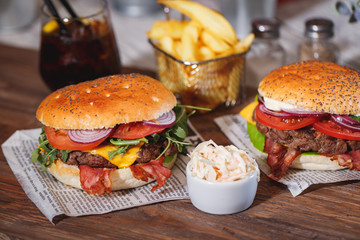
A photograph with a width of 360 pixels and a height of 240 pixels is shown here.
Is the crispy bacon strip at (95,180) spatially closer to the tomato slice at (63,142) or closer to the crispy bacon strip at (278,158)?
the tomato slice at (63,142)

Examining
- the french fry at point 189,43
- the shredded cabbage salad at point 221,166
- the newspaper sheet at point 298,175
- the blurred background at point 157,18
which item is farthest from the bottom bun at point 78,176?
the blurred background at point 157,18

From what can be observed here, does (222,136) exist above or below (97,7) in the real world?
below

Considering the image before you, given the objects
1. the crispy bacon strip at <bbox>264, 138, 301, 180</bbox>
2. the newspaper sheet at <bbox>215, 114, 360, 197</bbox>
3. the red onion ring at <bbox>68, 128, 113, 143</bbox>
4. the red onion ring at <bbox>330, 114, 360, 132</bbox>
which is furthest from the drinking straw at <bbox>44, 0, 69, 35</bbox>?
the red onion ring at <bbox>330, 114, 360, 132</bbox>

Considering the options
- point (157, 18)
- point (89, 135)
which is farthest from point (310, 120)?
point (157, 18)

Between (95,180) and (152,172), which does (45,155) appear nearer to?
(95,180)

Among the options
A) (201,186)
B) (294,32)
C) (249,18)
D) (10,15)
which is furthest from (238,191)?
(10,15)

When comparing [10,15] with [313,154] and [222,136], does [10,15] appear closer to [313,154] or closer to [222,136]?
[222,136]

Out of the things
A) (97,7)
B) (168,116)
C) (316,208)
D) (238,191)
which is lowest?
(316,208)

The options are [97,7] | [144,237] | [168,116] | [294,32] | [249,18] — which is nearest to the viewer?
[144,237]
